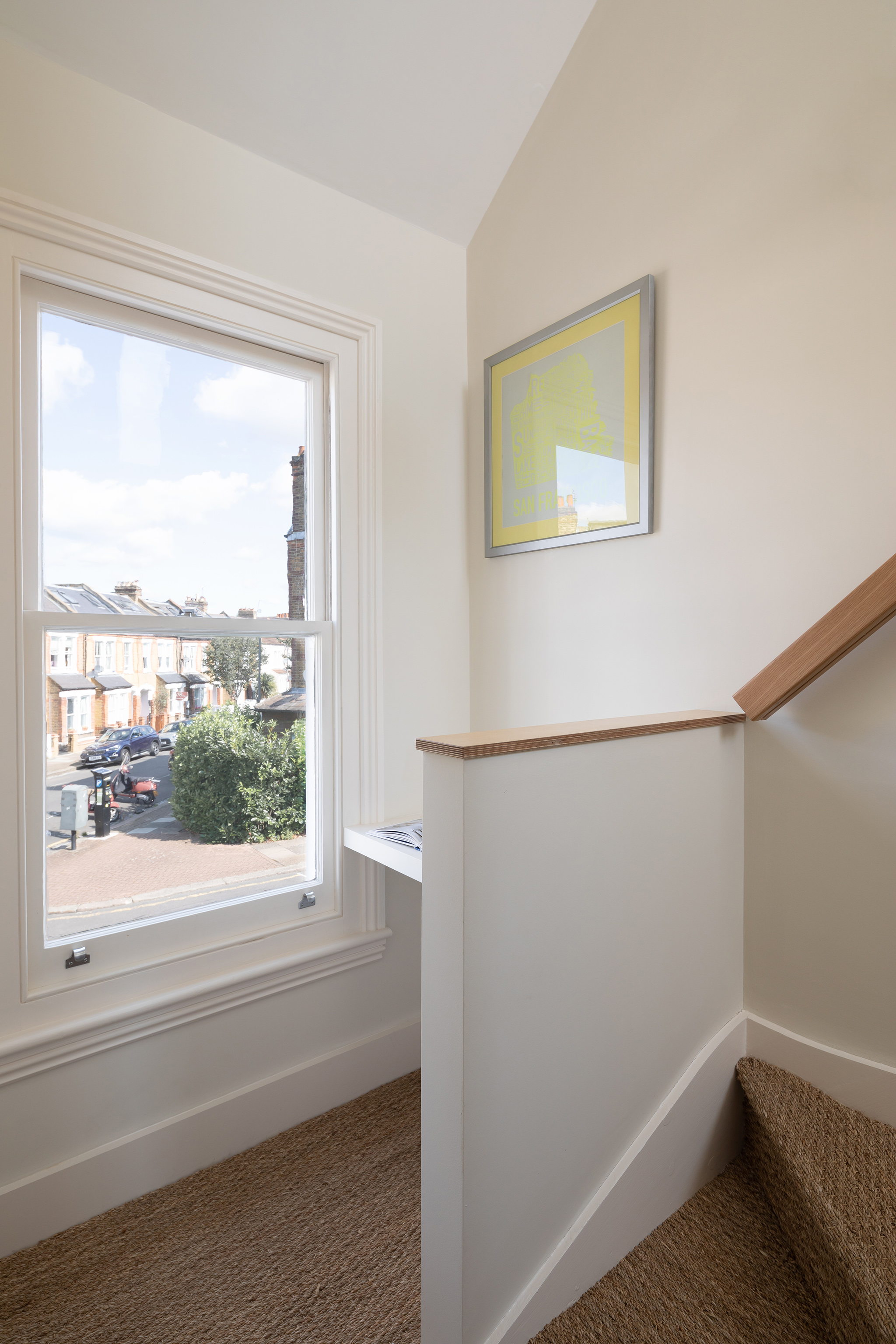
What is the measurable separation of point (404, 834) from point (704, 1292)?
3.21 feet

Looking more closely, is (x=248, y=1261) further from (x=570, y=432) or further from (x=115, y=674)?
(x=570, y=432)

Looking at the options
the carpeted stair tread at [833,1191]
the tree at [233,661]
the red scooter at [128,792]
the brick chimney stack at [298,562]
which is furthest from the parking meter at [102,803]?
the carpeted stair tread at [833,1191]

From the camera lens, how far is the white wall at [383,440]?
1333 mm

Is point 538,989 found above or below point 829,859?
below

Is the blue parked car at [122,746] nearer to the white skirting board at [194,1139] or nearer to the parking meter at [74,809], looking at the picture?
the parking meter at [74,809]

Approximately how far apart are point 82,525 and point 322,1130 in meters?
1.51

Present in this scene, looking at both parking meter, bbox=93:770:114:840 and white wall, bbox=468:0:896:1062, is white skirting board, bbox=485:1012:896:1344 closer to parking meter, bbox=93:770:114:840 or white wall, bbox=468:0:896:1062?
white wall, bbox=468:0:896:1062

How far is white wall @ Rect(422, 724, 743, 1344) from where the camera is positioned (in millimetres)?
947

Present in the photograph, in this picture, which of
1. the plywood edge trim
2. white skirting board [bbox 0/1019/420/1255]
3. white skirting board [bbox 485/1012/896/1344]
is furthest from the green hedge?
white skirting board [bbox 485/1012/896/1344]

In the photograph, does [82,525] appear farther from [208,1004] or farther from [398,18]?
[398,18]

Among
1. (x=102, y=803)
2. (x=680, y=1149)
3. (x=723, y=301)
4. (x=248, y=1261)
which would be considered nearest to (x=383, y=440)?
(x=723, y=301)

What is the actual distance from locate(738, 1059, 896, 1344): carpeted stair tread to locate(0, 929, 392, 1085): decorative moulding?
952mm

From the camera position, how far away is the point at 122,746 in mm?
1488

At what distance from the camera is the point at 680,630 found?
1476 mm
